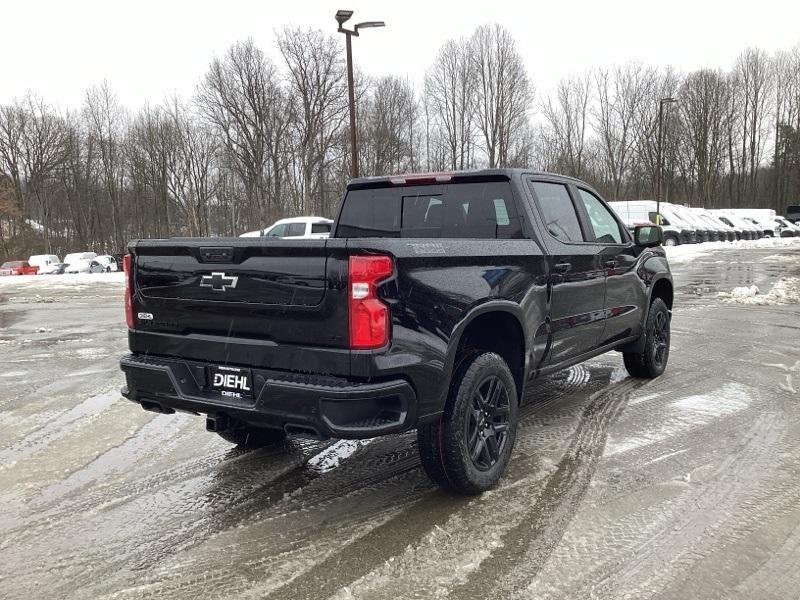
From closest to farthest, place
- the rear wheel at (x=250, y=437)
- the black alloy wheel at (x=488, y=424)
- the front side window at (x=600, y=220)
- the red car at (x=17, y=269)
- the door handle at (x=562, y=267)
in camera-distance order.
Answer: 1. the black alloy wheel at (x=488, y=424)
2. the door handle at (x=562, y=267)
3. the rear wheel at (x=250, y=437)
4. the front side window at (x=600, y=220)
5. the red car at (x=17, y=269)

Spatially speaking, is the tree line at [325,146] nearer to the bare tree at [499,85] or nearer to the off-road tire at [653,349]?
the bare tree at [499,85]

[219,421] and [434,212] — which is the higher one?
[434,212]

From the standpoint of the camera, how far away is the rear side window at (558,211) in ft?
15.0

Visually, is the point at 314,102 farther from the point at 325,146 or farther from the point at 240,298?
the point at 240,298

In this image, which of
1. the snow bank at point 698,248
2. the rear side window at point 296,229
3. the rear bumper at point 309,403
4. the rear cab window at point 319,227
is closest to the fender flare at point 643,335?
the rear bumper at point 309,403

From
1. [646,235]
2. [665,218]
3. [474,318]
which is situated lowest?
[474,318]

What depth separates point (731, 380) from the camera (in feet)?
20.5

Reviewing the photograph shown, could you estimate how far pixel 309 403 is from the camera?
300cm

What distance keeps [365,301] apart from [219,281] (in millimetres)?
870

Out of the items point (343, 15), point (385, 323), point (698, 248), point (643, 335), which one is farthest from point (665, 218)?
point (385, 323)

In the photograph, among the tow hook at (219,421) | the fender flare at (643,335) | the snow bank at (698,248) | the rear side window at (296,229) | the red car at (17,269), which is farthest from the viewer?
the red car at (17,269)

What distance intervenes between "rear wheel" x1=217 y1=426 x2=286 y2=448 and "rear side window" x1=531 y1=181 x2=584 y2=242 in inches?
95.9

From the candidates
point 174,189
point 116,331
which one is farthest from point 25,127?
point 116,331

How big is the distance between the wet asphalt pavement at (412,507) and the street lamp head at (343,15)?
50.4ft
